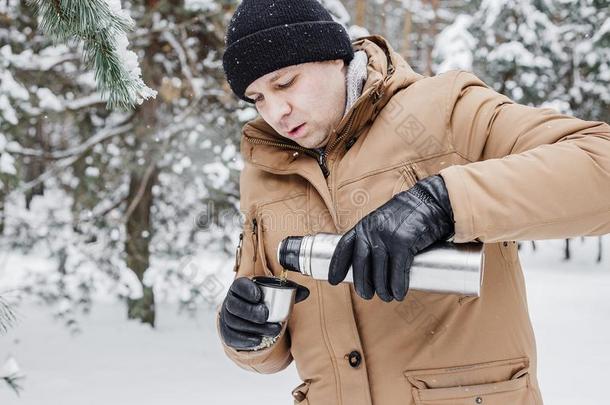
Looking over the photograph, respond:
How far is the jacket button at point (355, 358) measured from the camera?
5.98 ft

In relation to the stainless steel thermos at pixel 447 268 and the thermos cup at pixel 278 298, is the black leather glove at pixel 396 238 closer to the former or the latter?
the stainless steel thermos at pixel 447 268

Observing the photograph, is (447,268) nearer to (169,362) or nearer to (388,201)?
(388,201)

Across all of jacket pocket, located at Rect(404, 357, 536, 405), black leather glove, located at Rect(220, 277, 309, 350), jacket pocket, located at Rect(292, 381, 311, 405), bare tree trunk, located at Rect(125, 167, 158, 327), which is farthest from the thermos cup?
bare tree trunk, located at Rect(125, 167, 158, 327)

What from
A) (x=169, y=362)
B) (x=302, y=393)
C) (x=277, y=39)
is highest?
(x=277, y=39)

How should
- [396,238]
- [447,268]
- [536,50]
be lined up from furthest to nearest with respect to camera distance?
1. [536,50]
2. [447,268]
3. [396,238]

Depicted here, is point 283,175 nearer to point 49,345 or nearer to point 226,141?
point 226,141

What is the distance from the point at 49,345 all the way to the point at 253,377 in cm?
316

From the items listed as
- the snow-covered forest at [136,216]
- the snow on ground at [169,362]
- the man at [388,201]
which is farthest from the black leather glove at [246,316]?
the snow on ground at [169,362]

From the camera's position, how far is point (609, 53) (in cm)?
1186

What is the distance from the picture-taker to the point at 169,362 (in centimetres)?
809

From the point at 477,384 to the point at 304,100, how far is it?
3.44 feet

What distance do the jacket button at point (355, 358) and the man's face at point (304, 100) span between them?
0.69 m

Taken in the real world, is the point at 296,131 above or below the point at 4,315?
above

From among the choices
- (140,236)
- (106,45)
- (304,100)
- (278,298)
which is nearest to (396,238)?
(278,298)
